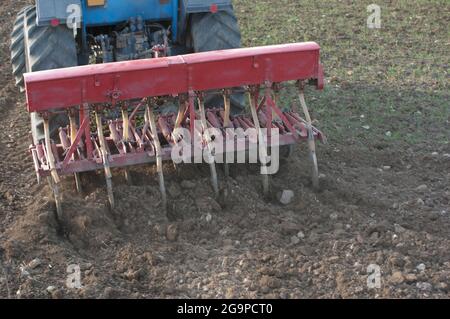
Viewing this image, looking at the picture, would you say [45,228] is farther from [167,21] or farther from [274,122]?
[167,21]

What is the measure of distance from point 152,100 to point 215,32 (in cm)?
118

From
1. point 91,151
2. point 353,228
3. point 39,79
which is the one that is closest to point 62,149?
point 91,151

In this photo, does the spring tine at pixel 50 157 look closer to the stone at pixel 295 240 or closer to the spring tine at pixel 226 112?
the spring tine at pixel 226 112

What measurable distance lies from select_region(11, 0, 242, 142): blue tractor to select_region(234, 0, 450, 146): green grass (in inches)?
57.5

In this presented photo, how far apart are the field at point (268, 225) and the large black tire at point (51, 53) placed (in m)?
0.49

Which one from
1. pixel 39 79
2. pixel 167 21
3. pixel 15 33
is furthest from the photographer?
pixel 15 33

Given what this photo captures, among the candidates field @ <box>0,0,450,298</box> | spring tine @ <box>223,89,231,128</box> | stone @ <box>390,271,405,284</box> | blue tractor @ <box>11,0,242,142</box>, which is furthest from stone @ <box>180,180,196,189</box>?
stone @ <box>390,271,405,284</box>

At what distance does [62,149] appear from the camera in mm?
6102

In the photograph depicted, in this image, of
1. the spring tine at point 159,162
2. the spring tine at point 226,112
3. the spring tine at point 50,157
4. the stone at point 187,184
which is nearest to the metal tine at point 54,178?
the spring tine at point 50,157

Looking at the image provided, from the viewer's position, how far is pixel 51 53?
636cm

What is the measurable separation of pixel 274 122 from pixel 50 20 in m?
1.97

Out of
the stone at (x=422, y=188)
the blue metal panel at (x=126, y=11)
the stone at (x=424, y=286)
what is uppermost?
the blue metal panel at (x=126, y=11)

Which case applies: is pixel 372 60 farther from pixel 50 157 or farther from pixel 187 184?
pixel 50 157

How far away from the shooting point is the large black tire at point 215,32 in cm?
683
